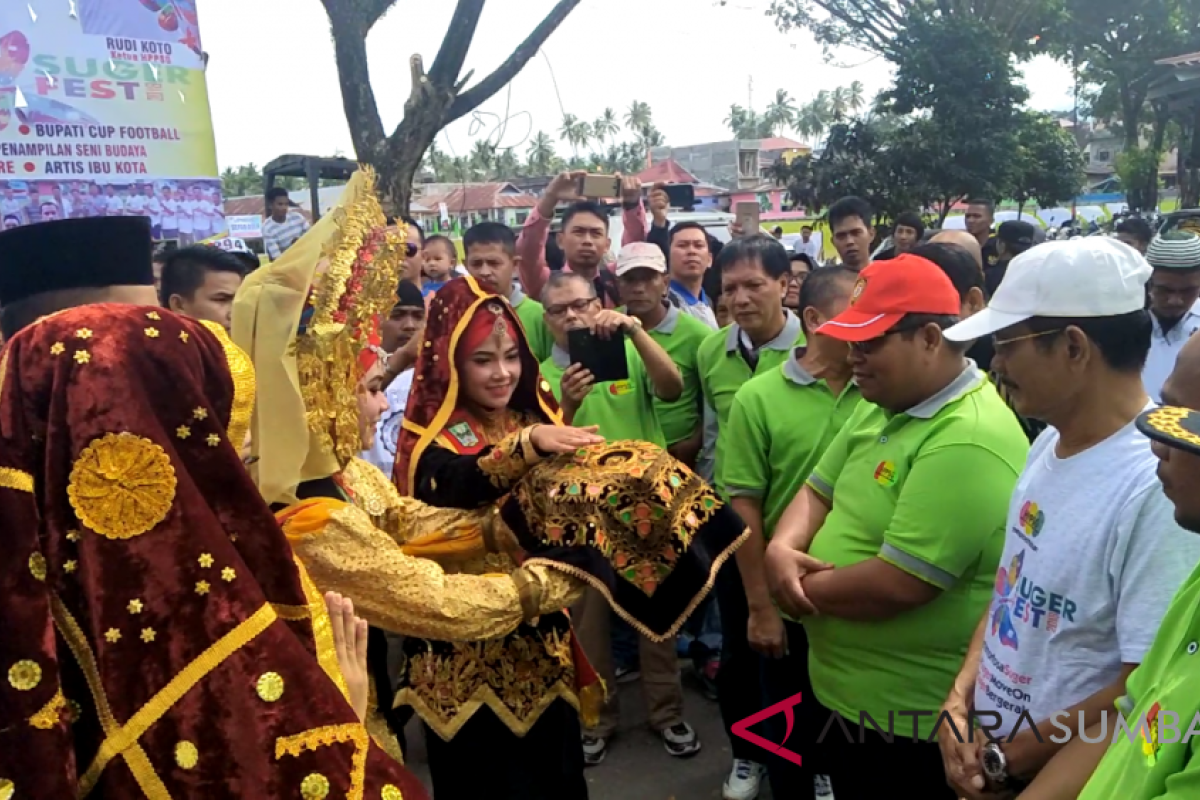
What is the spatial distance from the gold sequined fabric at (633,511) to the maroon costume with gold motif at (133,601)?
1019 millimetres

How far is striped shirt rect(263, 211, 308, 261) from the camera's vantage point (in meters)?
7.52

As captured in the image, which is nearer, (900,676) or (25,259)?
(25,259)

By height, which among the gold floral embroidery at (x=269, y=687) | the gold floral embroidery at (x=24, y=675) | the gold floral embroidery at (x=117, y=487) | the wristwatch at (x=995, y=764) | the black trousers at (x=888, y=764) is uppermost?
the gold floral embroidery at (x=117, y=487)

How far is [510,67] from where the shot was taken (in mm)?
8969

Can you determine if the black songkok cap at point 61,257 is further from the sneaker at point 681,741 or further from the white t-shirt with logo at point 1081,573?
the sneaker at point 681,741

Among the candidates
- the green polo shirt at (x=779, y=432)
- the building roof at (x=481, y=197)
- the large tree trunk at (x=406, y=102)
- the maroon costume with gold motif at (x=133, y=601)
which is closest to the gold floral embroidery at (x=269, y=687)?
the maroon costume with gold motif at (x=133, y=601)

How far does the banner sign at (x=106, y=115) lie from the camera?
349cm

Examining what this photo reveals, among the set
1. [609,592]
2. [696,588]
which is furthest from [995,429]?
[609,592]

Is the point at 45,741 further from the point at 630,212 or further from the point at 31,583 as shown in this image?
the point at 630,212

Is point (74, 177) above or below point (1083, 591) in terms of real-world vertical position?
above

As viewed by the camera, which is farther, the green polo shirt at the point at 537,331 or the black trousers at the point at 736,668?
the green polo shirt at the point at 537,331

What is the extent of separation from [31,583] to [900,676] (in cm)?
189

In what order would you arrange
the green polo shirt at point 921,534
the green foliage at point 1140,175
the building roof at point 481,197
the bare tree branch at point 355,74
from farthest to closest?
1. the building roof at point 481,197
2. the green foliage at point 1140,175
3. the bare tree branch at point 355,74
4. the green polo shirt at point 921,534

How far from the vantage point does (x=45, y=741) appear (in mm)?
1061
